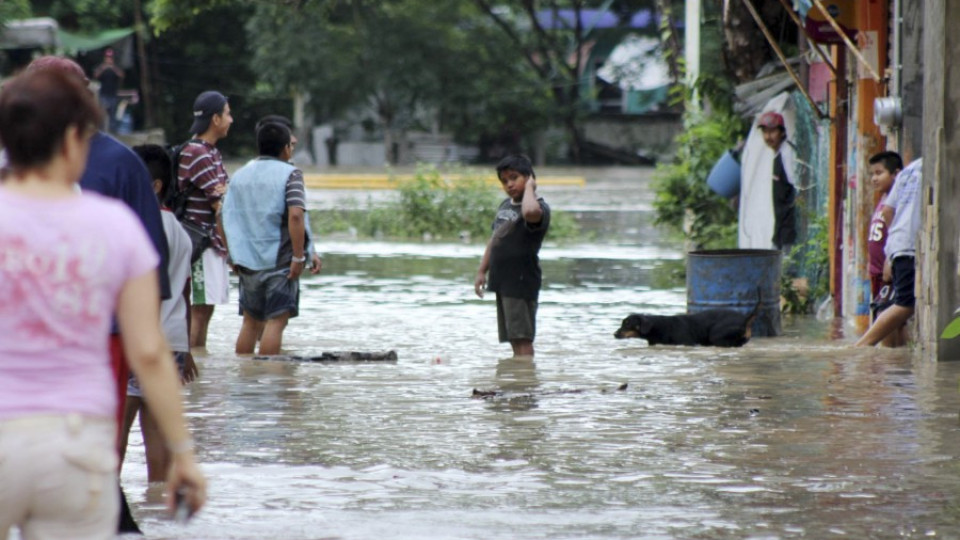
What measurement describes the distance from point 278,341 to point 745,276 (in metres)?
3.87

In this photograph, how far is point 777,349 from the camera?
1212 cm

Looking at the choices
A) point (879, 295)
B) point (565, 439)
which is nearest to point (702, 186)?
point (879, 295)

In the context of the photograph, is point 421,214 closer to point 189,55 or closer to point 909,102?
point 909,102

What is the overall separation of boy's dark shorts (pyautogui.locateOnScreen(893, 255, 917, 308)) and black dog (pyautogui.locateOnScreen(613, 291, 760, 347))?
1.19m

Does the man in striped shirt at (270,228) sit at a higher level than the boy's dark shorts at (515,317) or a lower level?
higher

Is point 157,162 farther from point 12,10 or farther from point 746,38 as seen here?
point 12,10

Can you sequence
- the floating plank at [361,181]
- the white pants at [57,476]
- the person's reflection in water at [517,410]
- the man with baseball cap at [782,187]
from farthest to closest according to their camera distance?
1. the floating plank at [361,181]
2. the man with baseball cap at [782,187]
3. the person's reflection in water at [517,410]
4. the white pants at [57,476]

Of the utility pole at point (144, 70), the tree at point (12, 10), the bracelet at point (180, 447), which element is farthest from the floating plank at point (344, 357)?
the utility pole at point (144, 70)

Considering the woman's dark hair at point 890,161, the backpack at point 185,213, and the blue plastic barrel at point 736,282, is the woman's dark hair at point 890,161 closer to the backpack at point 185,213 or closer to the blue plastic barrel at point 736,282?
the blue plastic barrel at point 736,282

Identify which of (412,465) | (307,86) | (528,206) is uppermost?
(307,86)

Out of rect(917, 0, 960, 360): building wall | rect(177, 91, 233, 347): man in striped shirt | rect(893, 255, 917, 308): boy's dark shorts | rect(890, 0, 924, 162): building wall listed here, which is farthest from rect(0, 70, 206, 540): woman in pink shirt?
rect(890, 0, 924, 162): building wall

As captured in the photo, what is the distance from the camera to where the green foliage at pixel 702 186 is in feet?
62.0

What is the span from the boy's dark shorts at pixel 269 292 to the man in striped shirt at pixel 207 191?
27cm

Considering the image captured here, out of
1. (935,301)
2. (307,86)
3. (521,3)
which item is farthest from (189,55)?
(935,301)
